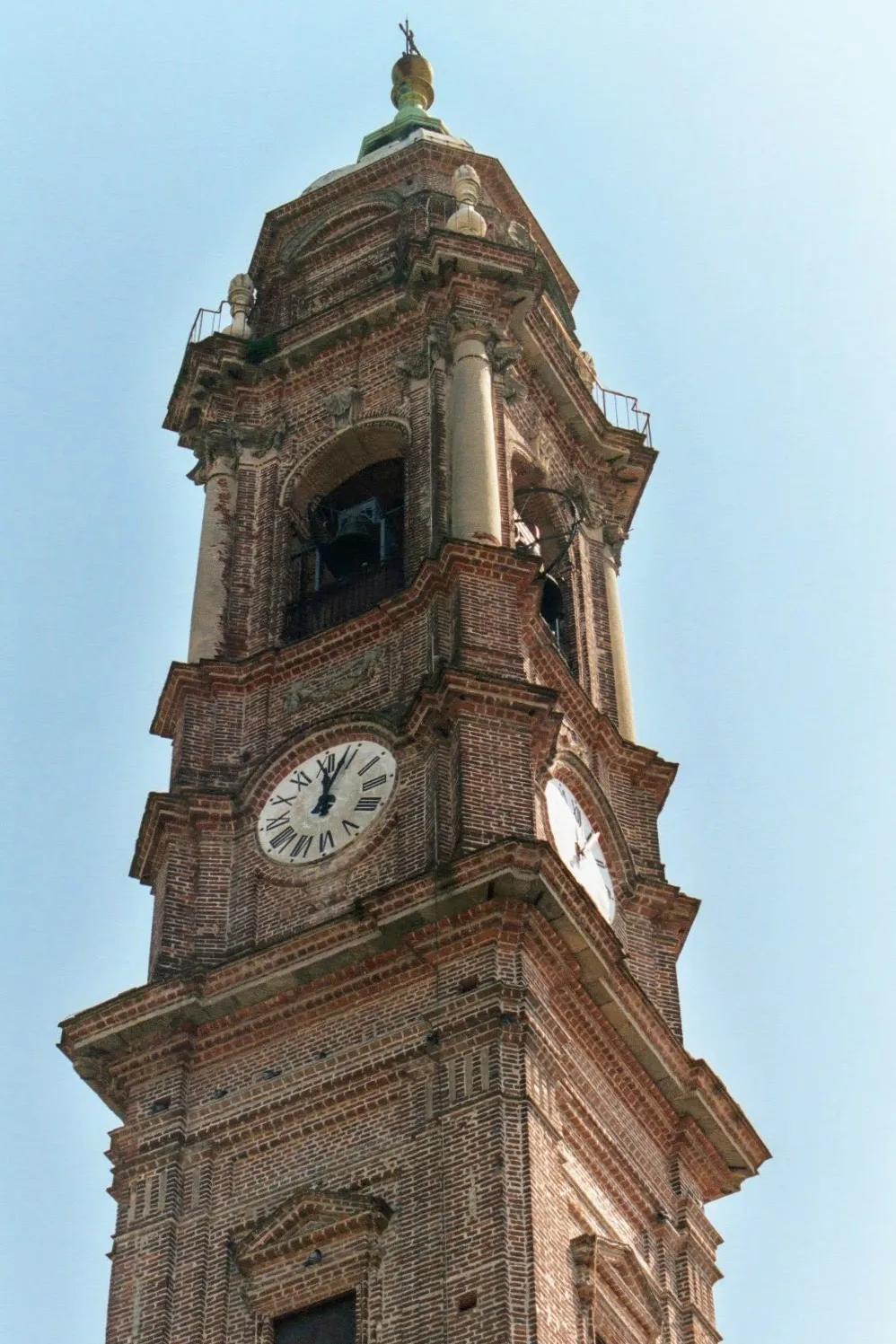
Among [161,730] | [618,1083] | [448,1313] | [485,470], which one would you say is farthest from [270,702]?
[448,1313]

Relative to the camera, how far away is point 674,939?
34.9 meters

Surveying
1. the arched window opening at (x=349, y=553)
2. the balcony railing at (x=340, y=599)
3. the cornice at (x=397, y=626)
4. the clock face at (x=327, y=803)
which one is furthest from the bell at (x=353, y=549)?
the clock face at (x=327, y=803)

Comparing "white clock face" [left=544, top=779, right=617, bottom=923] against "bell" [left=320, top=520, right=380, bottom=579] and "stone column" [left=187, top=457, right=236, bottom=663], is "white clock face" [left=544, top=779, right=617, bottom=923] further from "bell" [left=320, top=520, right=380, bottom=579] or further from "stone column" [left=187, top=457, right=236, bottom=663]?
"bell" [left=320, top=520, right=380, bottom=579]

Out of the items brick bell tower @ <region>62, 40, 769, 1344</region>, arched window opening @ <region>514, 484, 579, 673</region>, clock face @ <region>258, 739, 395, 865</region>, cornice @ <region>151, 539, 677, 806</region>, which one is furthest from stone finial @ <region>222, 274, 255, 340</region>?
clock face @ <region>258, 739, 395, 865</region>

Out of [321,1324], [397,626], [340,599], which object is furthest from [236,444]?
[321,1324]

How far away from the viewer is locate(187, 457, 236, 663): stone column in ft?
120

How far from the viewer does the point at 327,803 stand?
33531mm

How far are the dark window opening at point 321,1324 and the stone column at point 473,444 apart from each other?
32.9 feet

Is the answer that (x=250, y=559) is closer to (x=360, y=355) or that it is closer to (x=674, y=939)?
(x=360, y=355)

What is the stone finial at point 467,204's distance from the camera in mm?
40031

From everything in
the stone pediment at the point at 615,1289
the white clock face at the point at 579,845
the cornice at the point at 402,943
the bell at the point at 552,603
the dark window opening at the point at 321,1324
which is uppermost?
the bell at the point at 552,603

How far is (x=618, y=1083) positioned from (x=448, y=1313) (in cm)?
514

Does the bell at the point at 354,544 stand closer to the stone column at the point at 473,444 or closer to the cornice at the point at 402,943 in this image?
the stone column at the point at 473,444

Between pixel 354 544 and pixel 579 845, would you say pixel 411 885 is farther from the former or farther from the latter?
pixel 354 544
